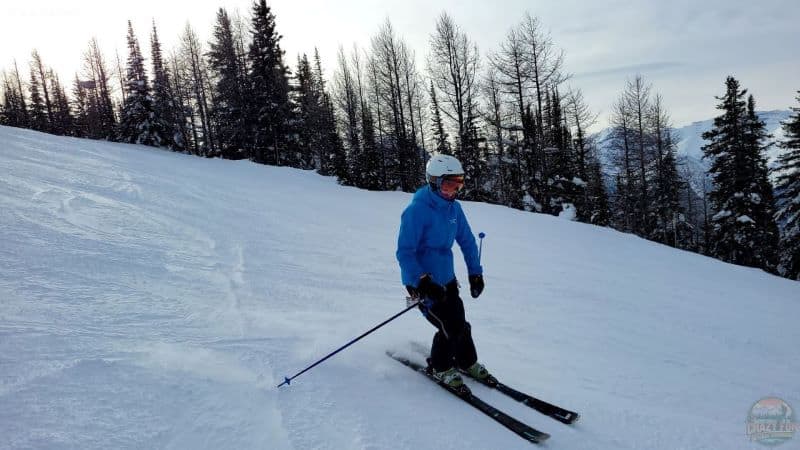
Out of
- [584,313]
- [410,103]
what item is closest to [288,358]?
[584,313]

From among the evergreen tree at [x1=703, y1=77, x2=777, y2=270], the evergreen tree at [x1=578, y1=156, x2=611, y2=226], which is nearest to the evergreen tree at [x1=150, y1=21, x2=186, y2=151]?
the evergreen tree at [x1=578, y1=156, x2=611, y2=226]

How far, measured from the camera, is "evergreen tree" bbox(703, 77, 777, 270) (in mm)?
25656

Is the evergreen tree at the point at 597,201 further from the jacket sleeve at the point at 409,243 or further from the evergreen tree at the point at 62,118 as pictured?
the evergreen tree at the point at 62,118

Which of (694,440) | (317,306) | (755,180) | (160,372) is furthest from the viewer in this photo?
(755,180)

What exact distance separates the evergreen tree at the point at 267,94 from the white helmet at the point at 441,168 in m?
29.3

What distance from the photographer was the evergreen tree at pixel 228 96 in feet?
114

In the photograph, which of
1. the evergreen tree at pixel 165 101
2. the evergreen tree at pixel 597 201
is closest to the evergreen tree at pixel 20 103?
the evergreen tree at pixel 165 101

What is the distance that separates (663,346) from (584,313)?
1.23 m

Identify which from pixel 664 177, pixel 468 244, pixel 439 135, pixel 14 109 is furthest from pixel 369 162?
pixel 14 109

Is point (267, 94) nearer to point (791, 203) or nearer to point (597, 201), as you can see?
point (597, 201)

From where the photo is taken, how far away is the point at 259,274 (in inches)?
256

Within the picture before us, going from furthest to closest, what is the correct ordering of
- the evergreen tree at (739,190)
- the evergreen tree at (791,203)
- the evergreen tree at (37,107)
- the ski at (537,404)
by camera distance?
the evergreen tree at (37,107), the evergreen tree at (739,190), the evergreen tree at (791,203), the ski at (537,404)

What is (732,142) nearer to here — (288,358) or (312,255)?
(312,255)

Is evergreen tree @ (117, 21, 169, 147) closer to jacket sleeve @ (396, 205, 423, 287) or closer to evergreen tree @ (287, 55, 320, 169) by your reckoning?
evergreen tree @ (287, 55, 320, 169)
